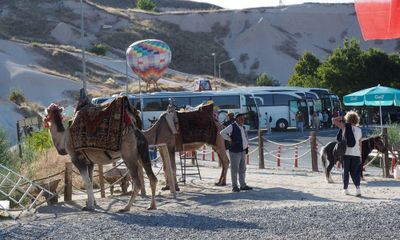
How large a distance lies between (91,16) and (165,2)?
176 feet

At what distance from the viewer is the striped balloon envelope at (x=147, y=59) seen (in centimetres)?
5891

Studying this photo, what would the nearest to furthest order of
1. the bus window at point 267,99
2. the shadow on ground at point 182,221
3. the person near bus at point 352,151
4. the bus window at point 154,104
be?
1. the shadow on ground at point 182,221
2. the person near bus at point 352,151
3. the bus window at point 154,104
4. the bus window at point 267,99

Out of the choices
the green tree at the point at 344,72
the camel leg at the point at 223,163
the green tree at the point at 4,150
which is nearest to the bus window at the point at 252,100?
the green tree at the point at 344,72

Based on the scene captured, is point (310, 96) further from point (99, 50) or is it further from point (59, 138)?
point (99, 50)

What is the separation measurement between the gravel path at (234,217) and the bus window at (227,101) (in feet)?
124

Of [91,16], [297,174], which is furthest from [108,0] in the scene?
[297,174]

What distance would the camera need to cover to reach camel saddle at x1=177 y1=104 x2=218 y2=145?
60.4 feet

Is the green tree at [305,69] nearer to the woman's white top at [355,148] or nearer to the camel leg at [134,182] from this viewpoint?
the woman's white top at [355,148]

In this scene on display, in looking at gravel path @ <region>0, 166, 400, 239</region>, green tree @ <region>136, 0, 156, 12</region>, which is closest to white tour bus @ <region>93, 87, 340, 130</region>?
gravel path @ <region>0, 166, 400, 239</region>

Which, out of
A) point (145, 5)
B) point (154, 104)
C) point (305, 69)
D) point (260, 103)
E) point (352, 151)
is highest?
point (145, 5)

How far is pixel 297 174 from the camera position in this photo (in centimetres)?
2231

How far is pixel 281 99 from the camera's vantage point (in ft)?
186

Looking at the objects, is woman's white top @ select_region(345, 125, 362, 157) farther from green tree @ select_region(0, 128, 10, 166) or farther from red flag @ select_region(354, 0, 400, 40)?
green tree @ select_region(0, 128, 10, 166)

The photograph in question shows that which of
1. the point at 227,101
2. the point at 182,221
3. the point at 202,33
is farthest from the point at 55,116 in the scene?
the point at 202,33
